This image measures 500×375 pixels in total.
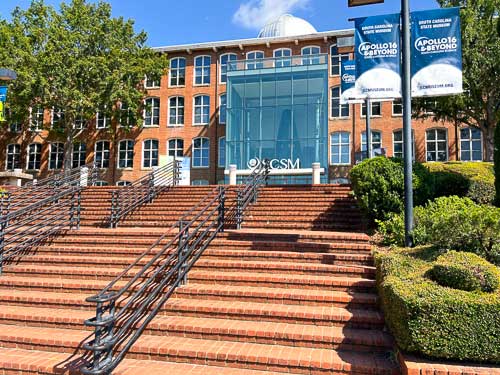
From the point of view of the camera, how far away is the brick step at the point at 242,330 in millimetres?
4496

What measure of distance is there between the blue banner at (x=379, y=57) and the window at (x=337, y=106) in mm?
20059

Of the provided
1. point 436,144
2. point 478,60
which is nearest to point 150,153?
point 436,144

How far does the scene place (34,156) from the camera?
104 ft

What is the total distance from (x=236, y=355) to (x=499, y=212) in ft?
14.0

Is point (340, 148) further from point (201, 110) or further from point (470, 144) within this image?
point (201, 110)

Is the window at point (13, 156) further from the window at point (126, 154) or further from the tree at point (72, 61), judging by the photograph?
the window at point (126, 154)

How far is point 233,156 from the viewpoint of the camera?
22.9m

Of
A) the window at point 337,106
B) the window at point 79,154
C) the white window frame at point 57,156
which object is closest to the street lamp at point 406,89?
the window at point 337,106

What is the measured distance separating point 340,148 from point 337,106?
10.4 ft

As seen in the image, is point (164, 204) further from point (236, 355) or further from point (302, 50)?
point (302, 50)

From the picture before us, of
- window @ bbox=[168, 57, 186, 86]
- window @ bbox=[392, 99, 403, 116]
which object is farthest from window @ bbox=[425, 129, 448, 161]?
window @ bbox=[168, 57, 186, 86]

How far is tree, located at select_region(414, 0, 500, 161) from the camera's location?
18031 mm

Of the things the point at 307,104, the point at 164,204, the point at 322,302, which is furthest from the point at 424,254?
the point at 307,104

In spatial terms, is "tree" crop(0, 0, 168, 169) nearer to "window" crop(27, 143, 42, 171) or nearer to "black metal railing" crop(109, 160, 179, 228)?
"window" crop(27, 143, 42, 171)
